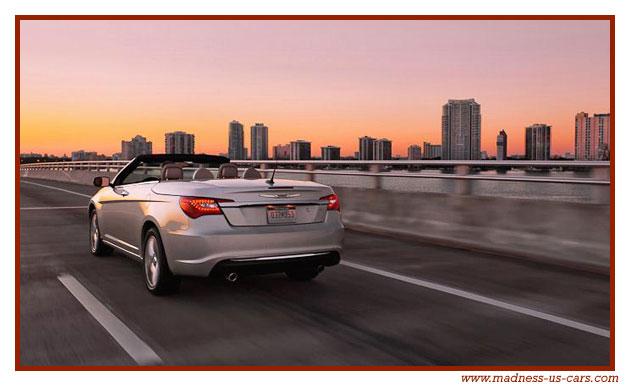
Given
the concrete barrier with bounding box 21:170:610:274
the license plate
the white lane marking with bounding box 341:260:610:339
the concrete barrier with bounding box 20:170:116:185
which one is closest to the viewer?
the white lane marking with bounding box 341:260:610:339

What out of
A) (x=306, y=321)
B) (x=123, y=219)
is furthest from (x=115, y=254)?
(x=306, y=321)

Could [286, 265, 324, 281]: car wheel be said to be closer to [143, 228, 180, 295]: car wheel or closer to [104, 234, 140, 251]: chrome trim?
[143, 228, 180, 295]: car wheel

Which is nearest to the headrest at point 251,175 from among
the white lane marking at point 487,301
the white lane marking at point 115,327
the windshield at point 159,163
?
the windshield at point 159,163

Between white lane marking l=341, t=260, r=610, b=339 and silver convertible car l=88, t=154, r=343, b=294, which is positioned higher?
silver convertible car l=88, t=154, r=343, b=294

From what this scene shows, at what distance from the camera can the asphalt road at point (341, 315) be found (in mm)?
4910

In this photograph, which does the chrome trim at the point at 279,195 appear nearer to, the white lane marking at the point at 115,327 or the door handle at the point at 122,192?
the white lane marking at the point at 115,327

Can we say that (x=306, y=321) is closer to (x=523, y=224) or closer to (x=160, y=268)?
(x=160, y=268)

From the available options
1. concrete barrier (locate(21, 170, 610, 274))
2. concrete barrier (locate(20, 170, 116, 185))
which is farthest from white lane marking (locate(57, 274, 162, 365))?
concrete barrier (locate(20, 170, 116, 185))

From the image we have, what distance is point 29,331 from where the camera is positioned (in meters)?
5.55

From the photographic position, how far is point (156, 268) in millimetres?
6914

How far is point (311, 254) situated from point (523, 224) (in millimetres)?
4159

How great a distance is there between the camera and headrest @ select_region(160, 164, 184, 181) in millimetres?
7469

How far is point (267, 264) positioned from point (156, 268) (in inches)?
49.1
